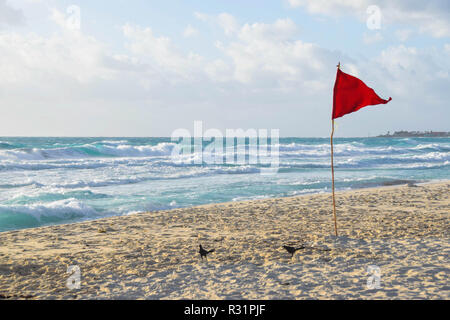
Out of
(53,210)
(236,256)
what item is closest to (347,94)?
(236,256)

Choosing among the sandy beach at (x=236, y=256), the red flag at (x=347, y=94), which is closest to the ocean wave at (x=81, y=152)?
the sandy beach at (x=236, y=256)

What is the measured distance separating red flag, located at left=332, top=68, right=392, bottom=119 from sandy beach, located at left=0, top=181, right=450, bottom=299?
207cm

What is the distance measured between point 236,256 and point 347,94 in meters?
2.98

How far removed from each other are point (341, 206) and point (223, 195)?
13.6 feet

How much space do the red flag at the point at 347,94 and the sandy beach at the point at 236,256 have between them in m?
2.07

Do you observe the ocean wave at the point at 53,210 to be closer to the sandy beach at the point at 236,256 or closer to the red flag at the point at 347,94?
the sandy beach at the point at 236,256

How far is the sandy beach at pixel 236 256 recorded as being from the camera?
409cm

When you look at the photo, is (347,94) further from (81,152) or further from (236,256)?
→ (81,152)
